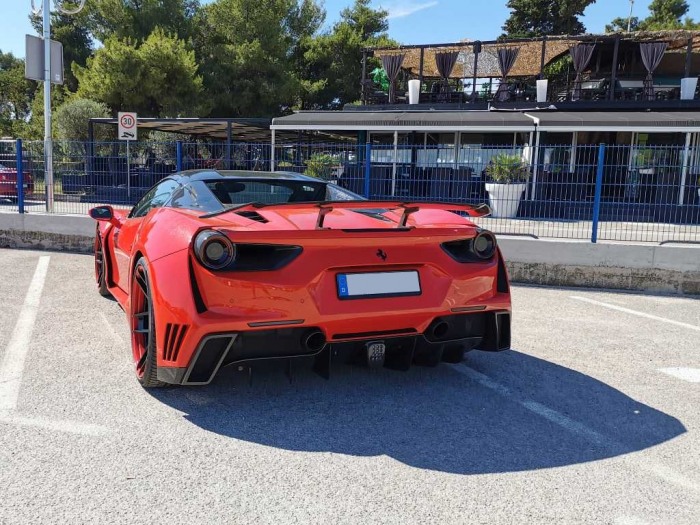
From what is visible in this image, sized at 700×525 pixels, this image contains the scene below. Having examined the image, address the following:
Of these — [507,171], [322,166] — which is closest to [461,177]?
[507,171]

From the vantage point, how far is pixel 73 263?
793cm

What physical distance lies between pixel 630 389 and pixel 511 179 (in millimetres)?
5772

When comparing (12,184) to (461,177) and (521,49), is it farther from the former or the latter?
(521,49)

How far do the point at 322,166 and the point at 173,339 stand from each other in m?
6.68

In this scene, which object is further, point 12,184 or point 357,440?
point 12,184

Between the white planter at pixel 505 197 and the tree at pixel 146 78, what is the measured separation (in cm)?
2364

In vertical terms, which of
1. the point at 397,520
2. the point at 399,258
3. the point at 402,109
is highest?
the point at 402,109

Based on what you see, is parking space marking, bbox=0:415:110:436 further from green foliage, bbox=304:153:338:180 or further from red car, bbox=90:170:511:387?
green foliage, bbox=304:153:338:180

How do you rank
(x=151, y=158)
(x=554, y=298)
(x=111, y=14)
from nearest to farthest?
(x=554, y=298) → (x=151, y=158) → (x=111, y=14)

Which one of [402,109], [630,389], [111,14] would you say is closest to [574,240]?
[630,389]

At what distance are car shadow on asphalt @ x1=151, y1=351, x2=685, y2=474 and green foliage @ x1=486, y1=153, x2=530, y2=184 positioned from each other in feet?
17.9

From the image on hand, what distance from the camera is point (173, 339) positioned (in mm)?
2889

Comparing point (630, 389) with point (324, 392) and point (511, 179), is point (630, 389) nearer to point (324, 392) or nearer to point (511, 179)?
point (324, 392)

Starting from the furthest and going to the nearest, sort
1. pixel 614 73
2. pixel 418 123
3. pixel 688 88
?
pixel 614 73
pixel 688 88
pixel 418 123
